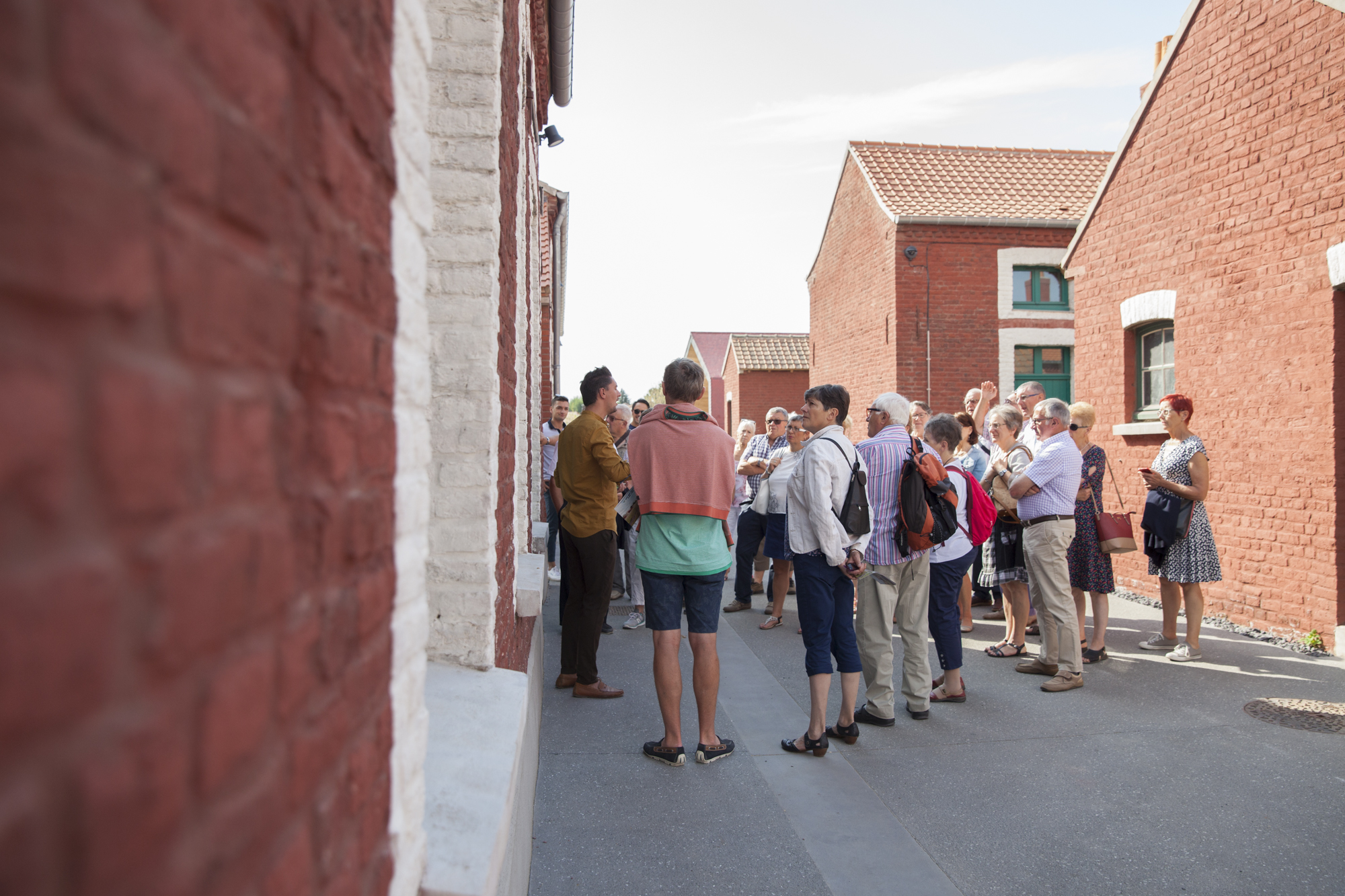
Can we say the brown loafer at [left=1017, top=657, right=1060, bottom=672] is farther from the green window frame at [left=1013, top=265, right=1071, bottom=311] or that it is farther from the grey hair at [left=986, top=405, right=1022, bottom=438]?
the green window frame at [left=1013, top=265, right=1071, bottom=311]

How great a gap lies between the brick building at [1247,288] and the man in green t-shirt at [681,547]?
5.59 metres

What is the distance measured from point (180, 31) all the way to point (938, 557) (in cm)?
537

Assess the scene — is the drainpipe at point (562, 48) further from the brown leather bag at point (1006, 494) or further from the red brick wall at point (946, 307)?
the red brick wall at point (946, 307)

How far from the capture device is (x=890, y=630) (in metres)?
4.98

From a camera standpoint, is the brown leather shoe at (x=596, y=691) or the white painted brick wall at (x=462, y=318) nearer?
the white painted brick wall at (x=462, y=318)

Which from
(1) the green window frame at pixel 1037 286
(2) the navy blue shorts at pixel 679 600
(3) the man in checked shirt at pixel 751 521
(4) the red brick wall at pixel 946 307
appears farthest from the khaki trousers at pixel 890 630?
(1) the green window frame at pixel 1037 286

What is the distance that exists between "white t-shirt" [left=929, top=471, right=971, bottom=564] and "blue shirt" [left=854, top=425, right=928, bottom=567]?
0.49 metres

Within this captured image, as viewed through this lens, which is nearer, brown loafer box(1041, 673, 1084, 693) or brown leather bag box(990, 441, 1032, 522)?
brown loafer box(1041, 673, 1084, 693)

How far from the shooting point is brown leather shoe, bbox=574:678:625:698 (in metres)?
5.52

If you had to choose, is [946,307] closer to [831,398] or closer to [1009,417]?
[1009,417]

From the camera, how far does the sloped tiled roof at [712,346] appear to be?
137ft

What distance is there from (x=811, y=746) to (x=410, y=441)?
3807 mm

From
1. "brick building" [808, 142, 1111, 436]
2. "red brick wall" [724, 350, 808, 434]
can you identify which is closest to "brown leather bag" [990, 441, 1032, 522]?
"brick building" [808, 142, 1111, 436]

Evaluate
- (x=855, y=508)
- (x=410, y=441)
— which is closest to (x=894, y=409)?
(x=855, y=508)
